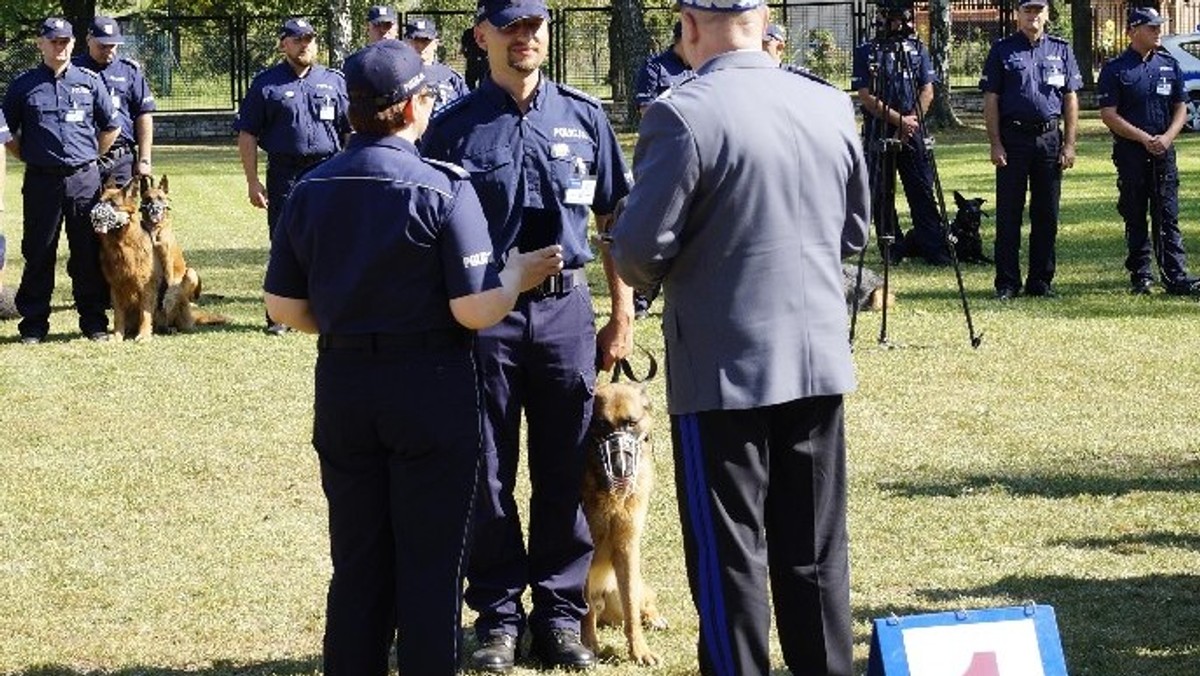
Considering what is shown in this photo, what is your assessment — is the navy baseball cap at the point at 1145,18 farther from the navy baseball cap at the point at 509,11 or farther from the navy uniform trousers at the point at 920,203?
the navy baseball cap at the point at 509,11

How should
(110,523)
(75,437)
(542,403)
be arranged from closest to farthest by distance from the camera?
1. (542,403)
2. (110,523)
3. (75,437)

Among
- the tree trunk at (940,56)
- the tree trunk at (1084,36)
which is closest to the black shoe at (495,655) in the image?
the tree trunk at (940,56)

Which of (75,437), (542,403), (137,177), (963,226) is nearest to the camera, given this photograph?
(542,403)

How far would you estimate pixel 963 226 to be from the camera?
1747 centimetres

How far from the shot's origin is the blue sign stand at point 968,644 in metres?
4.61

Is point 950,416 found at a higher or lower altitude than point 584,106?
lower

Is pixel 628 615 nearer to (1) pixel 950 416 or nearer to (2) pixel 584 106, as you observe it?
(2) pixel 584 106

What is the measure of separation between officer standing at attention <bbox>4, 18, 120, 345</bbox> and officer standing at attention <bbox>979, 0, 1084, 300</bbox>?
646 centimetres

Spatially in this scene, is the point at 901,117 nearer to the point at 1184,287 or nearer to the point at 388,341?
the point at 1184,287

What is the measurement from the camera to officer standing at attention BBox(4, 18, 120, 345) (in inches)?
547

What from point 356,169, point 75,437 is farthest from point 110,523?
point 356,169

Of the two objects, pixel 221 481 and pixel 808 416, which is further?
pixel 221 481

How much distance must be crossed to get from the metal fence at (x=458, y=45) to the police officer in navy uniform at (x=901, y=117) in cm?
2144

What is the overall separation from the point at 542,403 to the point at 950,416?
195 inches
